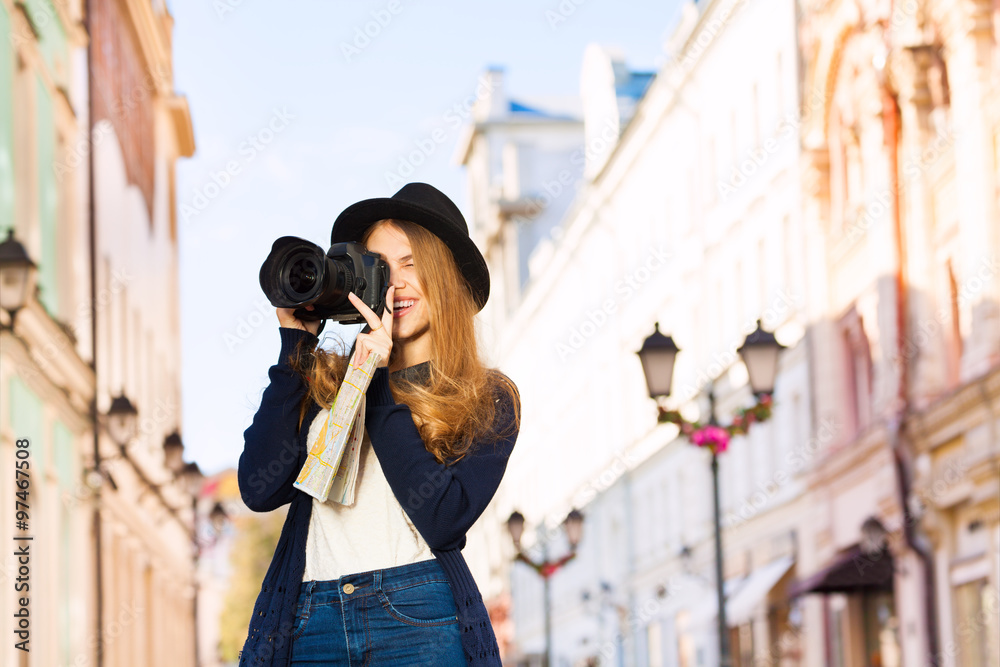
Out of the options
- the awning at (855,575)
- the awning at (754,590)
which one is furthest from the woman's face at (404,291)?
the awning at (754,590)

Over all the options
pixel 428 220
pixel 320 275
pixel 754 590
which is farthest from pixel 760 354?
pixel 754 590

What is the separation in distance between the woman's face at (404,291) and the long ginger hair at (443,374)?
0.02 m

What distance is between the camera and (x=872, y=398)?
23.3 metres

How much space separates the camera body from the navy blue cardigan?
Result: 0.13 meters

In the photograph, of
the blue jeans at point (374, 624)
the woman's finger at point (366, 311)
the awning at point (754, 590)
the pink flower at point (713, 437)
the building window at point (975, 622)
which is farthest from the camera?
the awning at point (754, 590)

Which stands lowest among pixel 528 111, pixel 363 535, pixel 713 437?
pixel 363 535

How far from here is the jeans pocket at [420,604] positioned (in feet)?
10.6

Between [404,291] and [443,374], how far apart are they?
0.73ft

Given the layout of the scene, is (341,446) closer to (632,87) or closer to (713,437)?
(713,437)

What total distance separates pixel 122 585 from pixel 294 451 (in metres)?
20.1

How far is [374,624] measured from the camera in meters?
3.20

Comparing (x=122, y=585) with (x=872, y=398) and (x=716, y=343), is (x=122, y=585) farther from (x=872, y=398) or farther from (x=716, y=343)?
(x=716, y=343)

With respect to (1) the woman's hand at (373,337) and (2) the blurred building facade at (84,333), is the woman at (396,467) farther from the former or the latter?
(2) the blurred building facade at (84,333)

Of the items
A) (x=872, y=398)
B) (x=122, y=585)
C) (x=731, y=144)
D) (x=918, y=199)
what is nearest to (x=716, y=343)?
(x=731, y=144)
